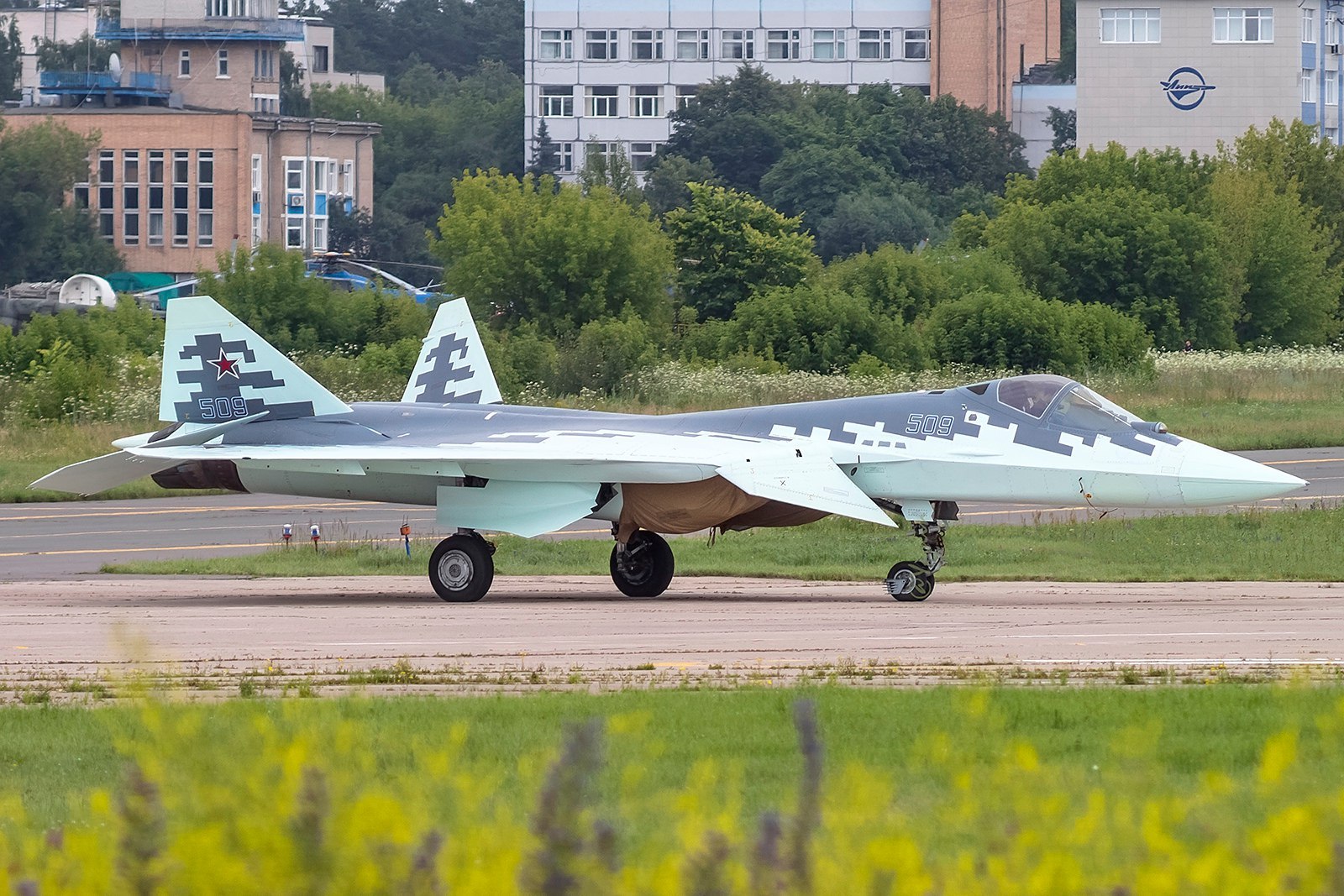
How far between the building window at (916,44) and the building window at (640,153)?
1796 centimetres

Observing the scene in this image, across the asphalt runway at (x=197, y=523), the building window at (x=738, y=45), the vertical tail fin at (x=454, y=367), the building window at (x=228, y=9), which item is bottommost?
the asphalt runway at (x=197, y=523)

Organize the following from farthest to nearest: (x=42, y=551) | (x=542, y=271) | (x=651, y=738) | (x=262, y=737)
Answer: (x=542, y=271)
(x=42, y=551)
(x=651, y=738)
(x=262, y=737)

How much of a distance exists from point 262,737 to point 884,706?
4468 mm

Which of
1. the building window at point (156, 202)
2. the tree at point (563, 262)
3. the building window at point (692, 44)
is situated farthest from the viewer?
the building window at point (692, 44)

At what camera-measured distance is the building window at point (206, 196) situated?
10300 cm

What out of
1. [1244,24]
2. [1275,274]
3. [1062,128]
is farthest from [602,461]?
[1062,128]

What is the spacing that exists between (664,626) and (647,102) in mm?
110042

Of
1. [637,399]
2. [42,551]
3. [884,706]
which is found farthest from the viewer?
[637,399]

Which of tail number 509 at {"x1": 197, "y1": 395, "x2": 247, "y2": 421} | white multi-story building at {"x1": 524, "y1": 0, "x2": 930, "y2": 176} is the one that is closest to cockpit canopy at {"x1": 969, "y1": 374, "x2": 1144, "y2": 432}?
tail number 509 at {"x1": 197, "y1": 395, "x2": 247, "y2": 421}

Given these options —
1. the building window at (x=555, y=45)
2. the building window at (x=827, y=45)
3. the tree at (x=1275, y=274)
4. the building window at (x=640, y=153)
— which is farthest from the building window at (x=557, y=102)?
the tree at (x=1275, y=274)

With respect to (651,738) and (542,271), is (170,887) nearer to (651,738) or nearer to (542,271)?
(651,738)

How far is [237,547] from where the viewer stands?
83.7 ft

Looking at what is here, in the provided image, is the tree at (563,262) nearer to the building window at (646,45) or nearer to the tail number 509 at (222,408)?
the tail number 509 at (222,408)

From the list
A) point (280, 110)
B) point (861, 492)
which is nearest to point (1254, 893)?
point (861, 492)
